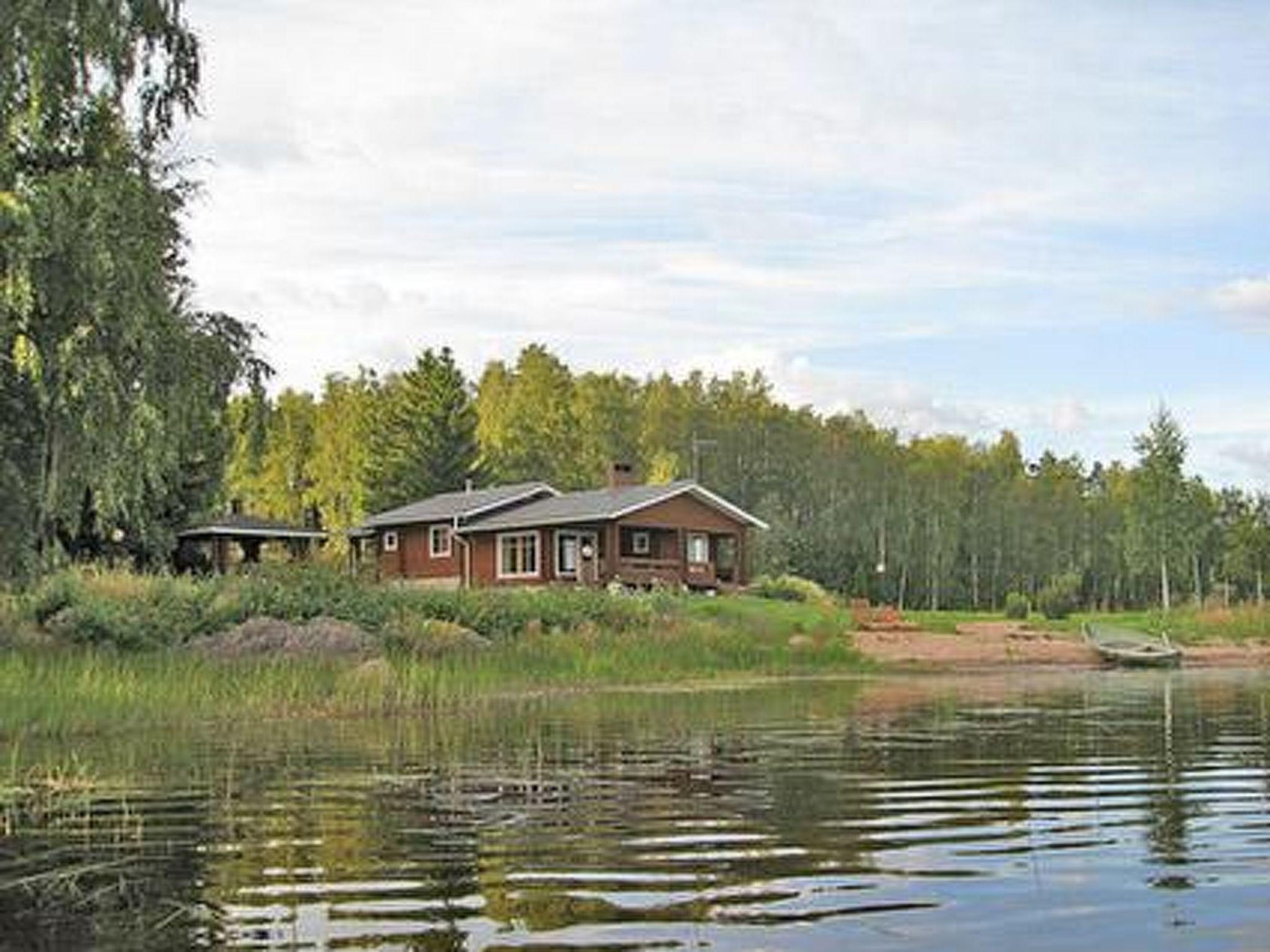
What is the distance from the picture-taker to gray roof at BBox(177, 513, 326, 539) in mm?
66312

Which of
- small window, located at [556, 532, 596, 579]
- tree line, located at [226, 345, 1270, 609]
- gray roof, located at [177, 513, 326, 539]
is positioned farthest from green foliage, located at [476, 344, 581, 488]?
small window, located at [556, 532, 596, 579]

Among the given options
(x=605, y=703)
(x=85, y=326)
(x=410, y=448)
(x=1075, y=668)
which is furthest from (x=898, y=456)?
(x=85, y=326)

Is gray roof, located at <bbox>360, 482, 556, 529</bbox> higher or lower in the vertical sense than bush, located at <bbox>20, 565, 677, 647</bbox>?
higher

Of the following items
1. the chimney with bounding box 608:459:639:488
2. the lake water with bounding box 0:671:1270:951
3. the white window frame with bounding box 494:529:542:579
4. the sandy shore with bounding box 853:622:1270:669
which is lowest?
the sandy shore with bounding box 853:622:1270:669

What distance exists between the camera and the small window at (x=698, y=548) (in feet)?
221

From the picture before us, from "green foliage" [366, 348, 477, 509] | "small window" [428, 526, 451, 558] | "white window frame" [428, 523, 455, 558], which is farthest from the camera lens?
"green foliage" [366, 348, 477, 509]

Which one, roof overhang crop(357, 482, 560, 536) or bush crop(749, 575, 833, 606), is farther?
roof overhang crop(357, 482, 560, 536)

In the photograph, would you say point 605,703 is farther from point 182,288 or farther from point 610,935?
point 610,935

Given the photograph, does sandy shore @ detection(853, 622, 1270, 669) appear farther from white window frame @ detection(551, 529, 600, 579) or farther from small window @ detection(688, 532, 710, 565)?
white window frame @ detection(551, 529, 600, 579)

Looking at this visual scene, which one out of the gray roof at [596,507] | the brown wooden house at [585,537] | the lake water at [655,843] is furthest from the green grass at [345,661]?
the brown wooden house at [585,537]

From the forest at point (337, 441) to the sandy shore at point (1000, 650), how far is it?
61.1ft

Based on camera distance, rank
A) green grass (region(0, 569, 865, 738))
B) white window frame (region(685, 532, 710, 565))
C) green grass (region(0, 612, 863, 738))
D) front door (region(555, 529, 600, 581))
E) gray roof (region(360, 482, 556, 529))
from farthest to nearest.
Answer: gray roof (region(360, 482, 556, 529)) → white window frame (region(685, 532, 710, 565)) → front door (region(555, 529, 600, 581)) → green grass (region(0, 569, 865, 738)) → green grass (region(0, 612, 863, 738))

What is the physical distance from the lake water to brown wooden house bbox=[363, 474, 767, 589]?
44323mm

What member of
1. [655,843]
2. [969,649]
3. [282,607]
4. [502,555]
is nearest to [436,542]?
[502,555]
